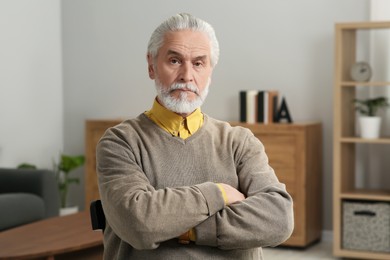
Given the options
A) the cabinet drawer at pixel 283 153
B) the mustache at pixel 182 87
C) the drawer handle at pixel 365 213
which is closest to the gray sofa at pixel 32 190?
the cabinet drawer at pixel 283 153

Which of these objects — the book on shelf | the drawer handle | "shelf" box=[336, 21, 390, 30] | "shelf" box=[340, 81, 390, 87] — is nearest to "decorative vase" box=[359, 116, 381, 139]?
"shelf" box=[340, 81, 390, 87]

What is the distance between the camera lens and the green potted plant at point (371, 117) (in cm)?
519

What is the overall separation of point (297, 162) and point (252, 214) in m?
3.71

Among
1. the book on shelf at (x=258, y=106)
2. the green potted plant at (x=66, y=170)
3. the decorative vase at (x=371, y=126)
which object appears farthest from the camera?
the green potted plant at (x=66, y=170)

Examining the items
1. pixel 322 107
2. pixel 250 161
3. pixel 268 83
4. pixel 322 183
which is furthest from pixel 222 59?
pixel 250 161

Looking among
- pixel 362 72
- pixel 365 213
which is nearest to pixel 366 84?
pixel 362 72

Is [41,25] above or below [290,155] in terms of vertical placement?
above

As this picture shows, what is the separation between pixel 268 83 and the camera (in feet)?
19.5

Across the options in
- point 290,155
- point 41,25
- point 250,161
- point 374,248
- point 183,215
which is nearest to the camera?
point 183,215

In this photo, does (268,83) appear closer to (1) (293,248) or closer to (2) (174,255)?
(1) (293,248)

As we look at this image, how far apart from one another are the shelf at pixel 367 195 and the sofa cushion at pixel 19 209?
210 cm

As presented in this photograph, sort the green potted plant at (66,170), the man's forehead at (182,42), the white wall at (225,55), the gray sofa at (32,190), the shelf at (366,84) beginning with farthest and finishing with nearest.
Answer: the green potted plant at (66,170), the white wall at (225,55), the shelf at (366,84), the gray sofa at (32,190), the man's forehead at (182,42)

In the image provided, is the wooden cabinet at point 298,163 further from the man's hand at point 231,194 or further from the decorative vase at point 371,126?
the man's hand at point 231,194

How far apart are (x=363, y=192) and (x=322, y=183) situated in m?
0.59
